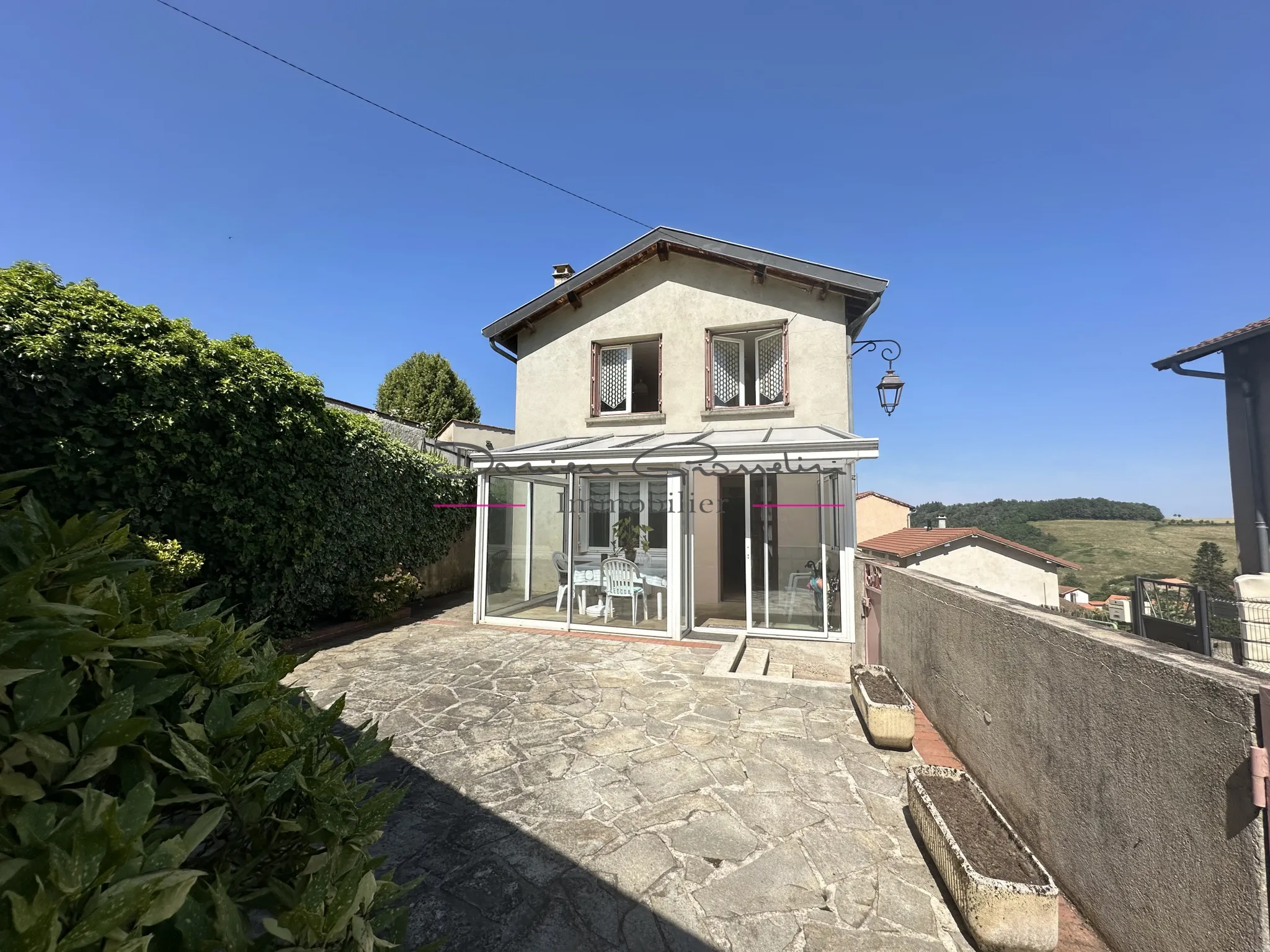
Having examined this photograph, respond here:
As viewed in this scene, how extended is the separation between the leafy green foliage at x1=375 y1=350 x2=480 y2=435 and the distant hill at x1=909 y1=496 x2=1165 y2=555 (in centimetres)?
5383

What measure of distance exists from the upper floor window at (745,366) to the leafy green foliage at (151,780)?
444 inches

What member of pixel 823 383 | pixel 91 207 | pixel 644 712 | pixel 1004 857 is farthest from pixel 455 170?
pixel 1004 857

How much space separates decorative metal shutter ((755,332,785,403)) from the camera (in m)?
11.7

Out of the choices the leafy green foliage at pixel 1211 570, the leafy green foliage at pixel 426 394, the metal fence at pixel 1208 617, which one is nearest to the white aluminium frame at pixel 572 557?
the metal fence at pixel 1208 617

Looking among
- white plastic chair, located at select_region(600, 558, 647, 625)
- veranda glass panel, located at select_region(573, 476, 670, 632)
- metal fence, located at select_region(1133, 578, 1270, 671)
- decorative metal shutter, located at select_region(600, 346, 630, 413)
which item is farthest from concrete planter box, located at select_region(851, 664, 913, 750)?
decorative metal shutter, located at select_region(600, 346, 630, 413)

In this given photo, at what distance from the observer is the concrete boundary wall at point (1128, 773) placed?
2068 millimetres

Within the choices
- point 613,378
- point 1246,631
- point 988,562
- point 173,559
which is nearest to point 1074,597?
point 988,562

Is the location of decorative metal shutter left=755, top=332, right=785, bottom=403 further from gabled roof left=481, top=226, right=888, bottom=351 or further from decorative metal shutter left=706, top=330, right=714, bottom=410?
gabled roof left=481, top=226, right=888, bottom=351

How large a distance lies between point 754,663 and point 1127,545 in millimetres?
66540

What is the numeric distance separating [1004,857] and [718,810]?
1.93 m

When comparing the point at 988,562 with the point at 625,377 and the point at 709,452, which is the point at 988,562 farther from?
the point at 625,377

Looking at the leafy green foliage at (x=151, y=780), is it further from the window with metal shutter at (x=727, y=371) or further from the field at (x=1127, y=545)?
the field at (x=1127, y=545)

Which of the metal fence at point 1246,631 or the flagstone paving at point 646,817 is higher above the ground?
the metal fence at point 1246,631

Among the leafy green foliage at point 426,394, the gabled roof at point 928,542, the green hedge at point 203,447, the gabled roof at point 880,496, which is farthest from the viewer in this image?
the gabled roof at point 880,496
